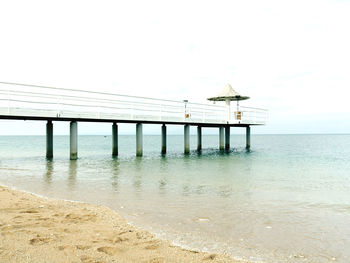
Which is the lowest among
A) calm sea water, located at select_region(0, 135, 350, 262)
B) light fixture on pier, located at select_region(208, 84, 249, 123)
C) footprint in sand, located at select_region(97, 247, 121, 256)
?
calm sea water, located at select_region(0, 135, 350, 262)

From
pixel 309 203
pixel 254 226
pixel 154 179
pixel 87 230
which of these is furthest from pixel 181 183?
pixel 87 230

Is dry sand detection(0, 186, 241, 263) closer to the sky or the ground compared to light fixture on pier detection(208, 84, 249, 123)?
closer to the ground

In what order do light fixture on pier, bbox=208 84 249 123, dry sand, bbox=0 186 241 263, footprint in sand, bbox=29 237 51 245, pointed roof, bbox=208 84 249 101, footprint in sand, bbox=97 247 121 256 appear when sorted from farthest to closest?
light fixture on pier, bbox=208 84 249 123
pointed roof, bbox=208 84 249 101
footprint in sand, bbox=29 237 51 245
footprint in sand, bbox=97 247 121 256
dry sand, bbox=0 186 241 263

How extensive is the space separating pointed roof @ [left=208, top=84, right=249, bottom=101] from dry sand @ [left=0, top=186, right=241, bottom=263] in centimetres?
2103

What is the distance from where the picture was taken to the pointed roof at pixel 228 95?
83.0 ft

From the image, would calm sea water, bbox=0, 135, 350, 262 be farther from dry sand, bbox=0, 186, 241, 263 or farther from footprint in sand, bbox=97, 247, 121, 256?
footprint in sand, bbox=97, 247, 121, 256

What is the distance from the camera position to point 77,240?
387cm

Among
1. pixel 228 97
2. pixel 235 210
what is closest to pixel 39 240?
pixel 235 210

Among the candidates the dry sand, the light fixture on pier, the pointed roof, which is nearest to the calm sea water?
the dry sand

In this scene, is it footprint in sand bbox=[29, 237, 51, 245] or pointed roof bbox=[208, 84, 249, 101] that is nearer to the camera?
footprint in sand bbox=[29, 237, 51, 245]

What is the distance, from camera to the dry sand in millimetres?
3342

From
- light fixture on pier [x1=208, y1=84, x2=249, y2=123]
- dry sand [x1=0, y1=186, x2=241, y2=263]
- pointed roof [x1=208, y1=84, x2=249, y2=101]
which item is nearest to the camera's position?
dry sand [x1=0, y1=186, x2=241, y2=263]

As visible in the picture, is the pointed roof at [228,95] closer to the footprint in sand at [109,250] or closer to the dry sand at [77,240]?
the dry sand at [77,240]

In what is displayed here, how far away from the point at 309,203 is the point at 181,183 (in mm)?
4196
